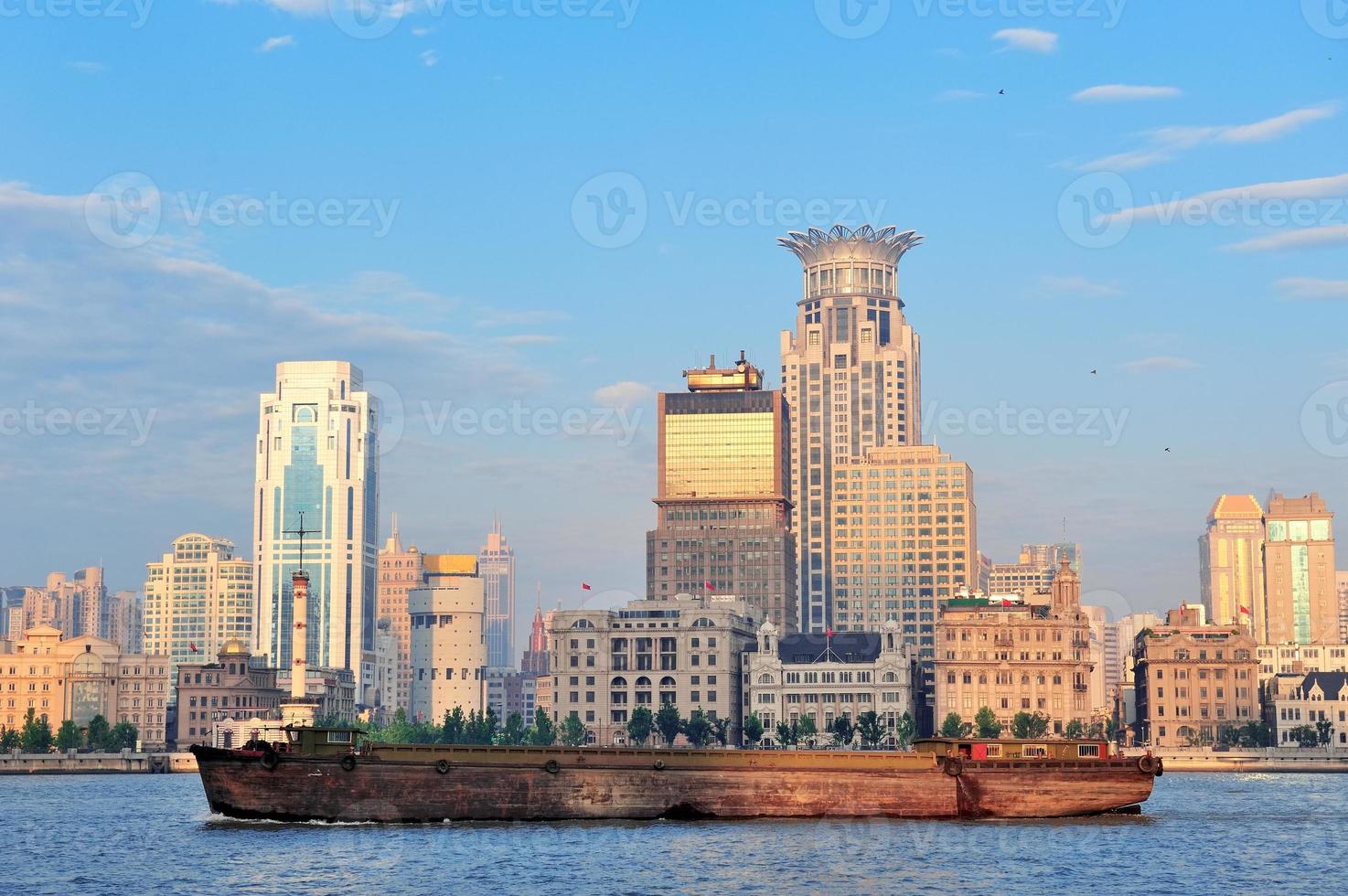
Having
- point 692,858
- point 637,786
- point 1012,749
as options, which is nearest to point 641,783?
point 637,786

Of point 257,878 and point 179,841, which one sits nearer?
point 257,878

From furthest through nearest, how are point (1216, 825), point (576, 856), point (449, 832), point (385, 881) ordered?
point (1216, 825) < point (449, 832) < point (576, 856) < point (385, 881)

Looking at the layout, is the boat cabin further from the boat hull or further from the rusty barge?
the boat hull

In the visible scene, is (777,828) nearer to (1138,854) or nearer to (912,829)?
(912,829)

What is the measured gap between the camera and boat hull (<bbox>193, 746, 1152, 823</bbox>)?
14638 centimetres

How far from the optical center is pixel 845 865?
120562mm

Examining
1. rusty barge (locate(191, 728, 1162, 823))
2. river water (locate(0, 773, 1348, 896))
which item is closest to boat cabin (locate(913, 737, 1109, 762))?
rusty barge (locate(191, 728, 1162, 823))

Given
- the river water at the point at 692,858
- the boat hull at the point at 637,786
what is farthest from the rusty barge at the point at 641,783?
the river water at the point at 692,858

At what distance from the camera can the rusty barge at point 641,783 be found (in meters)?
146

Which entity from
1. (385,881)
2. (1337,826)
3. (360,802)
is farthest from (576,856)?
(1337,826)

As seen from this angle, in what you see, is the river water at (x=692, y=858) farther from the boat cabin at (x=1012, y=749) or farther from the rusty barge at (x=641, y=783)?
the boat cabin at (x=1012, y=749)

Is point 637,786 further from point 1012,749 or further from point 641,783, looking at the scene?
point 1012,749

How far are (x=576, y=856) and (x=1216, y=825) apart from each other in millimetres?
61279

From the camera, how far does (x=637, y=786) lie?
148750 millimetres
